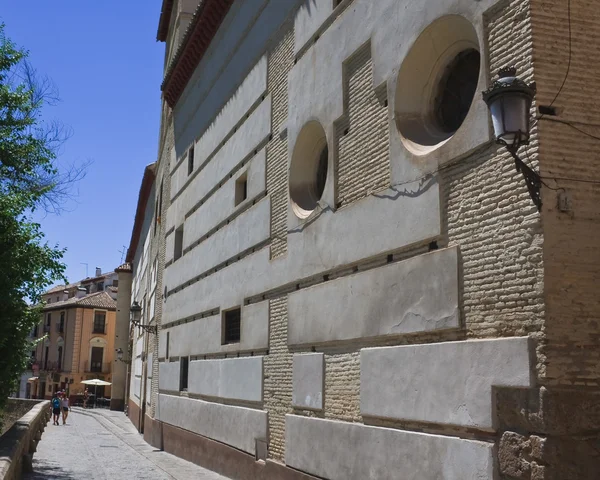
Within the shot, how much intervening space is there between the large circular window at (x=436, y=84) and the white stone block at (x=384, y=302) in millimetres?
1204

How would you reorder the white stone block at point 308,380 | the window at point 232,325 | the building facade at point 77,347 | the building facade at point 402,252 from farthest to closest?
1. the building facade at point 77,347
2. the window at point 232,325
3. the white stone block at point 308,380
4. the building facade at point 402,252

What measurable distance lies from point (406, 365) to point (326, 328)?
1942 millimetres

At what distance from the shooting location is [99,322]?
207 ft

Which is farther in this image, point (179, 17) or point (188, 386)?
point (179, 17)

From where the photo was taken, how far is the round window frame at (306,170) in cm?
1000

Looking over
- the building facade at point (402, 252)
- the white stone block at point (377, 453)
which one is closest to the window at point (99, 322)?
the building facade at point (402, 252)

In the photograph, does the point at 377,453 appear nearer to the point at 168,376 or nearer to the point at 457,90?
the point at 457,90

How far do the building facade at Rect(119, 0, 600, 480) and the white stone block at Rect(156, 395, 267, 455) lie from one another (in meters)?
0.06

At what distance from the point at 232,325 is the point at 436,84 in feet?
23.3

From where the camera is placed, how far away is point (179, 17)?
71.7 feet

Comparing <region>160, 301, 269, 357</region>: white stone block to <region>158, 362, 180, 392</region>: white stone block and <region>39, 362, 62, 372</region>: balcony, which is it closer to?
<region>158, 362, 180, 392</region>: white stone block

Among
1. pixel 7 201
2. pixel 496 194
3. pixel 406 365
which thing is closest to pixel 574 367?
pixel 496 194

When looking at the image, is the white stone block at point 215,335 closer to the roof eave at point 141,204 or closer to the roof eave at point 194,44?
the roof eave at point 194,44

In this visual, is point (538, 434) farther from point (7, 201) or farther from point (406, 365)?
point (7, 201)
